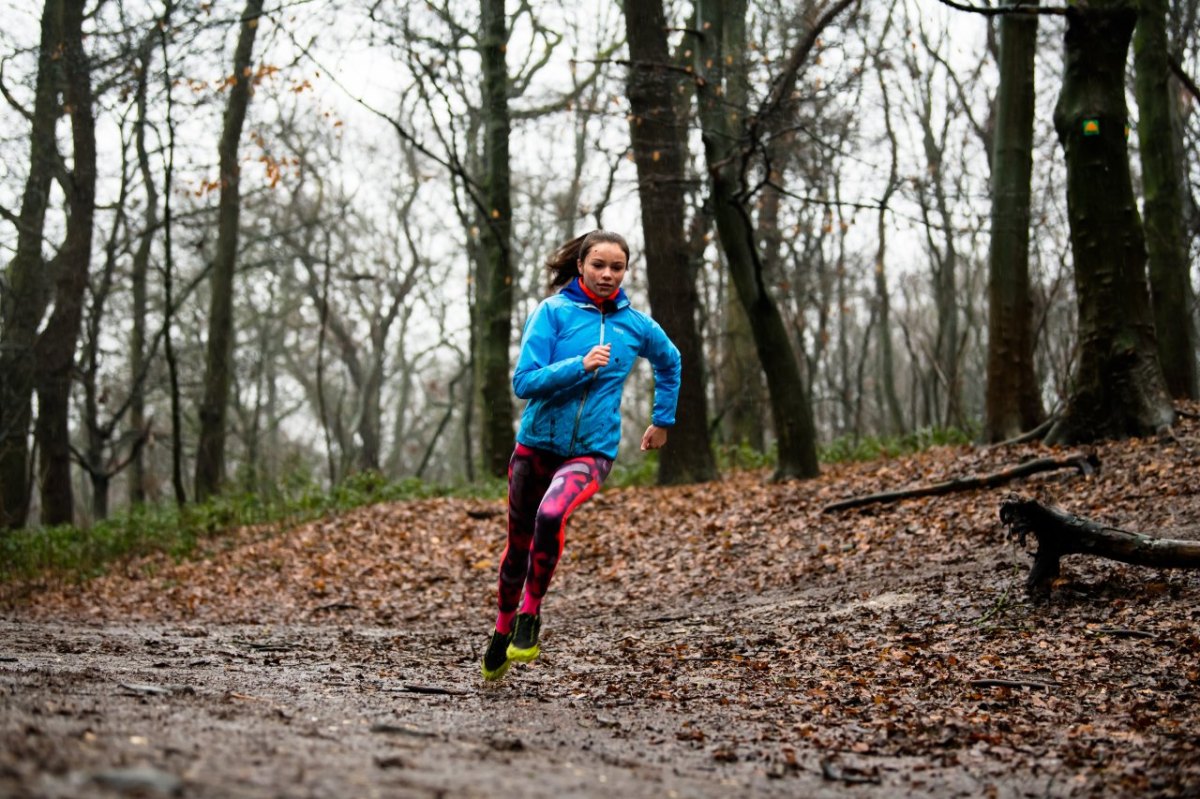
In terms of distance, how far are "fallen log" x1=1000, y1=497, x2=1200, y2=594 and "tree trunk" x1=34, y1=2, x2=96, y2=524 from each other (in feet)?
50.1

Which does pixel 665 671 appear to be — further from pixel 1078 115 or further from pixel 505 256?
pixel 505 256

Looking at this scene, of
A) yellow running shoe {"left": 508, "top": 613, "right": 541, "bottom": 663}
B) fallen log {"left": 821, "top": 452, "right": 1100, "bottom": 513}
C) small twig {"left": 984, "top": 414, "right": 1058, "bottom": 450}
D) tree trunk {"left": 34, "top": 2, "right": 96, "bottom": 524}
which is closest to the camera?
yellow running shoe {"left": 508, "top": 613, "right": 541, "bottom": 663}

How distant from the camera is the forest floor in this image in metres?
3.18

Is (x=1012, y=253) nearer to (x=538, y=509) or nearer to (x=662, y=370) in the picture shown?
(x=662, y=370)

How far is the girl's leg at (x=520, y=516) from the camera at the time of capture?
5.49 metres

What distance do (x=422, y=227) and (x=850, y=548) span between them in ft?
89.9

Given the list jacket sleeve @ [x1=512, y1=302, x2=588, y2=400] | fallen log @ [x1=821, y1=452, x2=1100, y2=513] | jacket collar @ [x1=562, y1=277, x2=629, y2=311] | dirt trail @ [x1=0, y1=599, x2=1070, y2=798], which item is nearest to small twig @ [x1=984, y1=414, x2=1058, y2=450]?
fallen log @ [x1=821, y1=452, x2=1100, y2=513]

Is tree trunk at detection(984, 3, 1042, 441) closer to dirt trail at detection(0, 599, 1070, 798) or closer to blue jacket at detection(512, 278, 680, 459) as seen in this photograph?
dirt trail at detection(0, 599, 1070, 798)

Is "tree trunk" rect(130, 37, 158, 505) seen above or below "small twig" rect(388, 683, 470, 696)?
above

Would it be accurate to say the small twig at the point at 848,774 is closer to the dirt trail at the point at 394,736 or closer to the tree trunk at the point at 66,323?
the dirt trail at the point at 394,736

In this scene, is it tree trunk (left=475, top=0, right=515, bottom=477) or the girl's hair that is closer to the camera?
the girl's hair

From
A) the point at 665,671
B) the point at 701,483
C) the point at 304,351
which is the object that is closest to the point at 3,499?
the point at 701,483

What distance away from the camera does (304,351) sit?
44875mm

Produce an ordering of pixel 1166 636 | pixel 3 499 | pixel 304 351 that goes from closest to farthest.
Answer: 1. pixel 1166 636
2. pixel 3 499
3. pixel 304 351
